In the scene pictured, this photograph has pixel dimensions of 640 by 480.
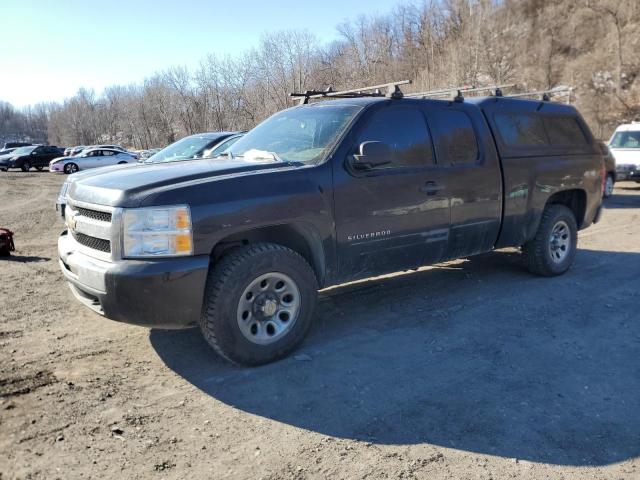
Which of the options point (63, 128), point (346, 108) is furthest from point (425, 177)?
point (63, 128)

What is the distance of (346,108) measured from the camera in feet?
15.7

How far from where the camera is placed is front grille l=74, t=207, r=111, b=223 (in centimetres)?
371

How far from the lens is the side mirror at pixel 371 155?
4293 millimetres

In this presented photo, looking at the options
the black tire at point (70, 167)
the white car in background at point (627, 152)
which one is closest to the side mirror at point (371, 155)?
the white car in background at point (627, 152)

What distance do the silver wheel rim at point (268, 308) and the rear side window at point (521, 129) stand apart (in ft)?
10.5

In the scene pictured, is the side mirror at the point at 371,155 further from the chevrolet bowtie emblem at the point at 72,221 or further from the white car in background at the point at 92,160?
the white car in background at the point at 92,160

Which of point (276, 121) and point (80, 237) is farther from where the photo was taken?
point (276, 121)

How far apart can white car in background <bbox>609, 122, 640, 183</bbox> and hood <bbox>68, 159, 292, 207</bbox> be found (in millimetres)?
14881

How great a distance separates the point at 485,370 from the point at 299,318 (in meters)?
1.46

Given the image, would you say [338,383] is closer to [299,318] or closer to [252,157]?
[299,318]

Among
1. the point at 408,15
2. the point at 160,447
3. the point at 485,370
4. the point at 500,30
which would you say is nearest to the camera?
the point at 160,447

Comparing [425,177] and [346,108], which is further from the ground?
[346,108]

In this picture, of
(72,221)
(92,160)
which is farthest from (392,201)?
(92,160)

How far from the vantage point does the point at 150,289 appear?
346cm
